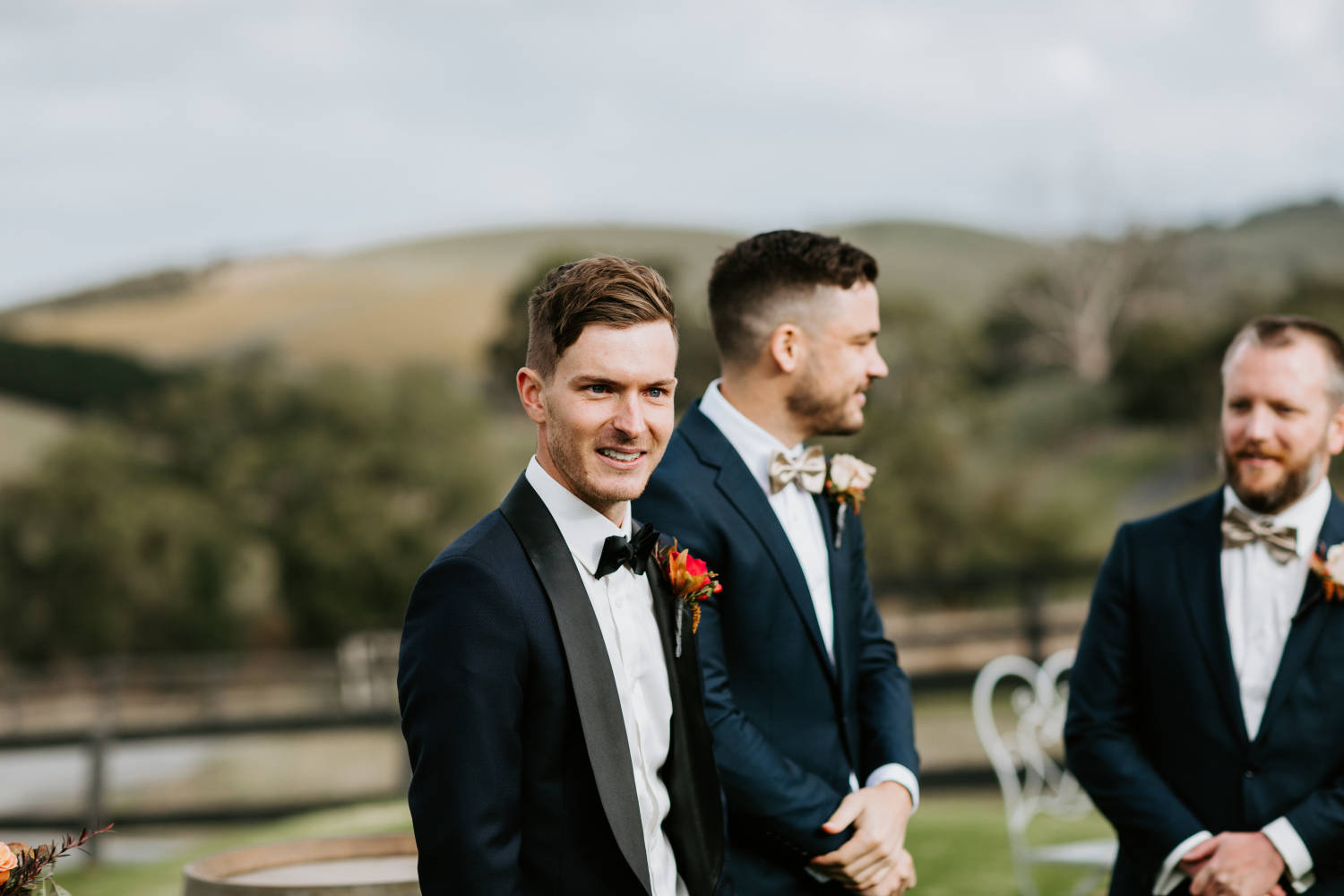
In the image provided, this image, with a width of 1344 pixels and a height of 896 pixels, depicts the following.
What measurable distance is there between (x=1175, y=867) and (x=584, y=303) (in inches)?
70.3

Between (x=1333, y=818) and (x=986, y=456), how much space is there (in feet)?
93.7

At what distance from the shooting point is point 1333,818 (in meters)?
2.55

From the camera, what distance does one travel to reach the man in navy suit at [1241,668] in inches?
103

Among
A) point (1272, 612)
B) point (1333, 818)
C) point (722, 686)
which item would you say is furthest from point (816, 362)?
point (1333, 818)

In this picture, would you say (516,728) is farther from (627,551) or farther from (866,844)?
(866,844)

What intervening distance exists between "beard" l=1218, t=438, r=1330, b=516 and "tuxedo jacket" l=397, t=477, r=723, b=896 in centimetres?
152

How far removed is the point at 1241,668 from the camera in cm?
270

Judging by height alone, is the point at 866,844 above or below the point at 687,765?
below

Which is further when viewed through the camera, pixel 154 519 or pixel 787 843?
pixel 154 519

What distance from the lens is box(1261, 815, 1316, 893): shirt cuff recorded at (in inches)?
100

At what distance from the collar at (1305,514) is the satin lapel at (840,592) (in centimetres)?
85

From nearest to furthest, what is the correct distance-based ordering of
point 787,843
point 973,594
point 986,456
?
1. point 787,843
2. point 973,594
3. point 986,456

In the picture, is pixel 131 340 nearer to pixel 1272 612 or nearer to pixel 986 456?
pixel 986 456

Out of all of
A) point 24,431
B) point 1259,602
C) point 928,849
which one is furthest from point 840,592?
point 24,431
